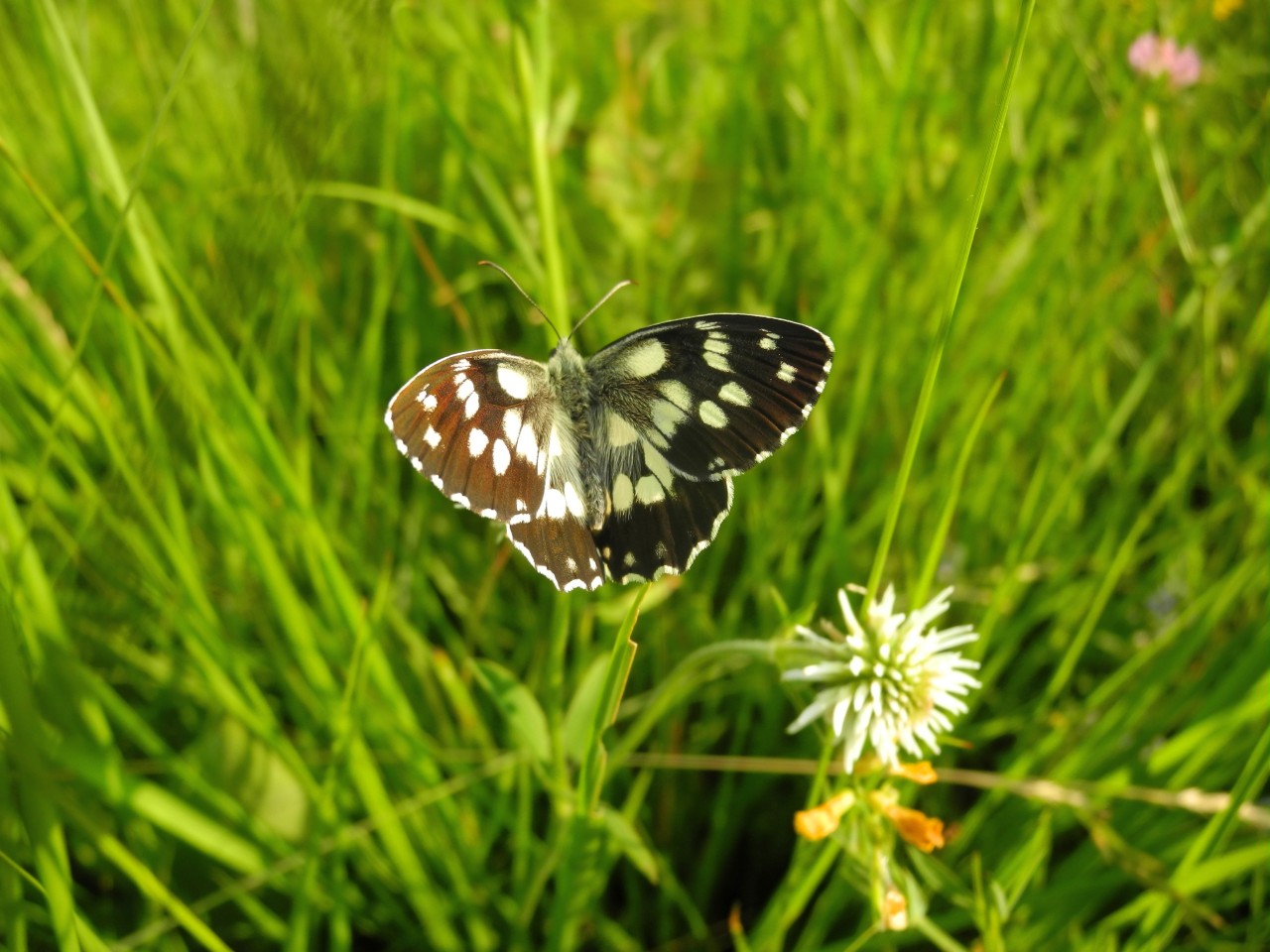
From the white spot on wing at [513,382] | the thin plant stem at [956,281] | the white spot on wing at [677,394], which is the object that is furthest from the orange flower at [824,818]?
the white spot on wing at [513,382]

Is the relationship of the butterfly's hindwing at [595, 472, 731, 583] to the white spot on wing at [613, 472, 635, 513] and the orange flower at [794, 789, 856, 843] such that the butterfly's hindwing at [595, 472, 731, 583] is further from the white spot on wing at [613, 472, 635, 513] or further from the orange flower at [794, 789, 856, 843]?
the orange flower at [794, 789, 856, 843]

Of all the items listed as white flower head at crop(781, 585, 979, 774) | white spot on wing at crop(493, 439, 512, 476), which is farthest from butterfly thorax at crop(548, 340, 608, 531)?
white flower head at crop(781, 585, 979, 774)

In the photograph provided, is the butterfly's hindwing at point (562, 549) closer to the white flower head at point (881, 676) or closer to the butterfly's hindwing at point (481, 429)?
the butterfly's hindwing at point (481, 429)

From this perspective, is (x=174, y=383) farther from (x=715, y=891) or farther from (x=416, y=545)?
(x=715, y=891)

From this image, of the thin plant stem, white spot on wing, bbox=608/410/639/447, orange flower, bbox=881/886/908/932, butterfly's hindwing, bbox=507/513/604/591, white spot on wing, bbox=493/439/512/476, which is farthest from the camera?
white spot on wing, bbox=608/410/639/447

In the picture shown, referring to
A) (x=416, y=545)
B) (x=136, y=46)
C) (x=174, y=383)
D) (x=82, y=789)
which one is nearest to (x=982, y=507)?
(x=416, y=545)
